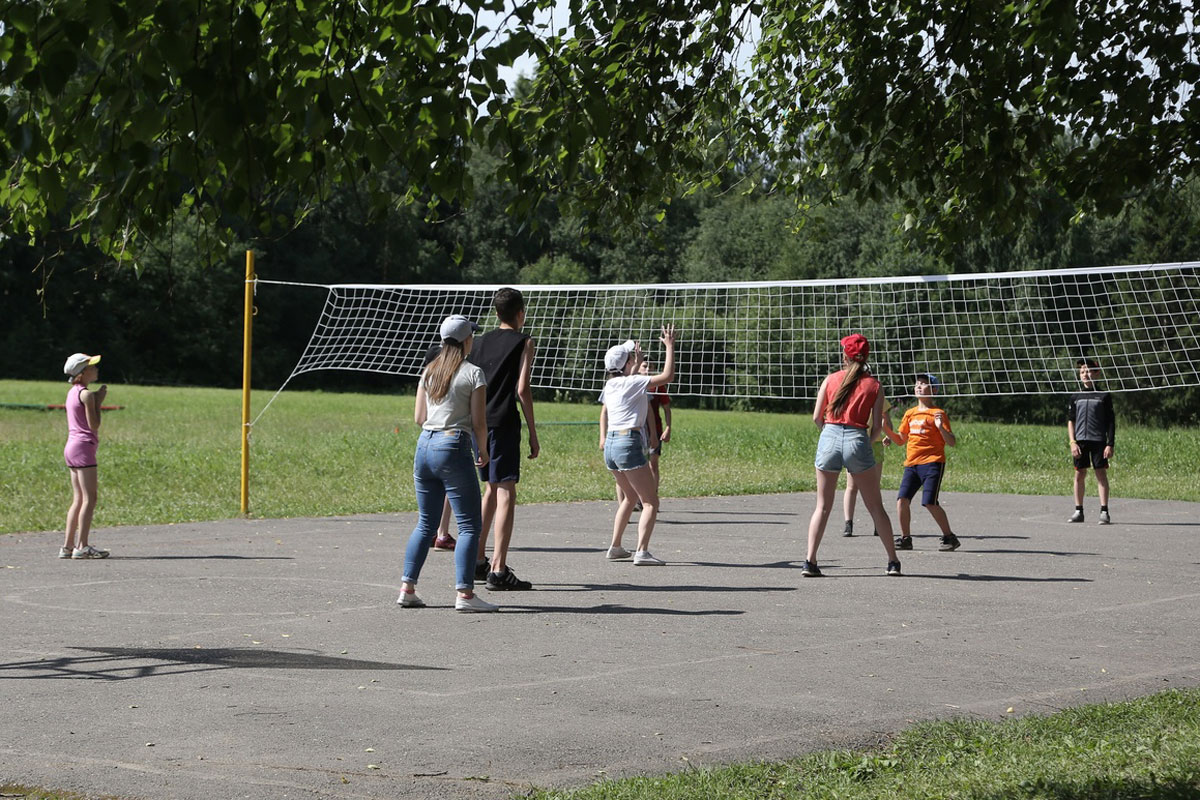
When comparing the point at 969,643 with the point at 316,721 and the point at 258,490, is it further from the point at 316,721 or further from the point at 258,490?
the point at 258,490

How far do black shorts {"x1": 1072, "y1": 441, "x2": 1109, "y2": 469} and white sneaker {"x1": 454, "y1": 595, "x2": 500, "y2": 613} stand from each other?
9.15 m

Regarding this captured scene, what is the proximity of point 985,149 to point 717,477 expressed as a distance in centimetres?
1600

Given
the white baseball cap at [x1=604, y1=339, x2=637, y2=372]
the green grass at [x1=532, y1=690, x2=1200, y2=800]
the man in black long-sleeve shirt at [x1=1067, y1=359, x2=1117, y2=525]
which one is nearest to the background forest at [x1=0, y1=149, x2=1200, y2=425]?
the man in black long-sleeve shirt at [x1=1067, y1=359, x2=1117, y2=525]

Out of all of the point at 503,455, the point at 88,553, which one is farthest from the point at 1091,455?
the point at 88,553

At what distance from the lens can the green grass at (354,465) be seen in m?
17.9

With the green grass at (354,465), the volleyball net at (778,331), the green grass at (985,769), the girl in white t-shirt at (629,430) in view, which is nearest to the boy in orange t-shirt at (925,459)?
the volleyball net at (778,331)

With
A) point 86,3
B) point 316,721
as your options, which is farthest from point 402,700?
point 86,3

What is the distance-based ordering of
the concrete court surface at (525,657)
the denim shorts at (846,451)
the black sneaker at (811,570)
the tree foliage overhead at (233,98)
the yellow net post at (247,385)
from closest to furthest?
1. the tree foliage overhead at (233,98)
2. the concrete court surface at (525,657)
3. the denim shorts at (846,451)
4. the black sneaker at (811,570)
5. the yellow net post at (247,385)

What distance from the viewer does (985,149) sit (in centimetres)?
789

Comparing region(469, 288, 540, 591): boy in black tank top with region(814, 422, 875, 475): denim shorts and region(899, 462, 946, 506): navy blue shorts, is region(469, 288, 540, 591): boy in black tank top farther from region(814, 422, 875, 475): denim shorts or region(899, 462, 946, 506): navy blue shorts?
region(899, 462, 946, 506): navy blue shorts

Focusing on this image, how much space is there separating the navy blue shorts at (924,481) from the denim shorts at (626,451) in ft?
9.05

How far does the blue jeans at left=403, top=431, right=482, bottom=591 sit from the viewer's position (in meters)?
8.98

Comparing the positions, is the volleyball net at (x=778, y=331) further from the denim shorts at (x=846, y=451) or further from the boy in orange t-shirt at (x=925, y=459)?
the denim shorts at (x=846, y=451)

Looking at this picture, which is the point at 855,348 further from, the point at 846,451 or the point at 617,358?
the point at 617,358
